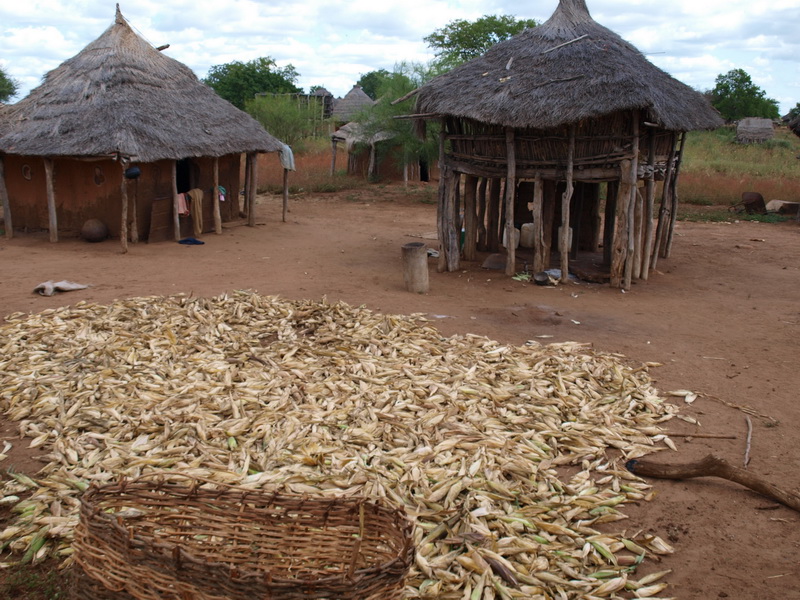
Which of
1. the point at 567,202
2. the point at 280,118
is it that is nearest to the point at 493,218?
the point at 567,202

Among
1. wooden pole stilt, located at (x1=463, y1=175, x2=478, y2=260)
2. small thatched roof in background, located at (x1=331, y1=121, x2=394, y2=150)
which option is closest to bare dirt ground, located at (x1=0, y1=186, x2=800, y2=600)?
wooden pole stilt, located at (x1=463, y1=175, x2=478, y2=260)

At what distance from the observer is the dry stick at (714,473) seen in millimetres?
4266

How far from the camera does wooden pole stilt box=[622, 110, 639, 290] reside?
981 centimetres

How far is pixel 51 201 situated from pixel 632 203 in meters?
9.76

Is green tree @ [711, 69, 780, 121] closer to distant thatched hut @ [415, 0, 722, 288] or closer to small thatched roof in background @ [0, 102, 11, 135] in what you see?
distant thatched hut @ [415, 0, 722, 288]

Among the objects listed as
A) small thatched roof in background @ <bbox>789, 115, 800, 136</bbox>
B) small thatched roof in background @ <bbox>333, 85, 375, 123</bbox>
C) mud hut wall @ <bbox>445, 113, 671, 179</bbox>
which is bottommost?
mud hut wall @ <bbox>445, 113, 671, 179</bbox>

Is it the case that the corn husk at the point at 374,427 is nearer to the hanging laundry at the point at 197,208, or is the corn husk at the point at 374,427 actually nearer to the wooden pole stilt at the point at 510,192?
the wooden pole stilt at the point at 510,192

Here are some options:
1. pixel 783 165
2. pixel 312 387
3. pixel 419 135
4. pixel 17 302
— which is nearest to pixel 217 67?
pixel 783 165

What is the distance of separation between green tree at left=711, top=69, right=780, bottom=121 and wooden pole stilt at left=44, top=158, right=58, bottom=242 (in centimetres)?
3703

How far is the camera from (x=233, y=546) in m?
3.08

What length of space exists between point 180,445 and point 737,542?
340cm

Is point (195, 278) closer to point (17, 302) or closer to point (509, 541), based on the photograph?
point (17, 302)

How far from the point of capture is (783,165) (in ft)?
84.1

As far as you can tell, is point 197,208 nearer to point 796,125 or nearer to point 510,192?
point 510,192
